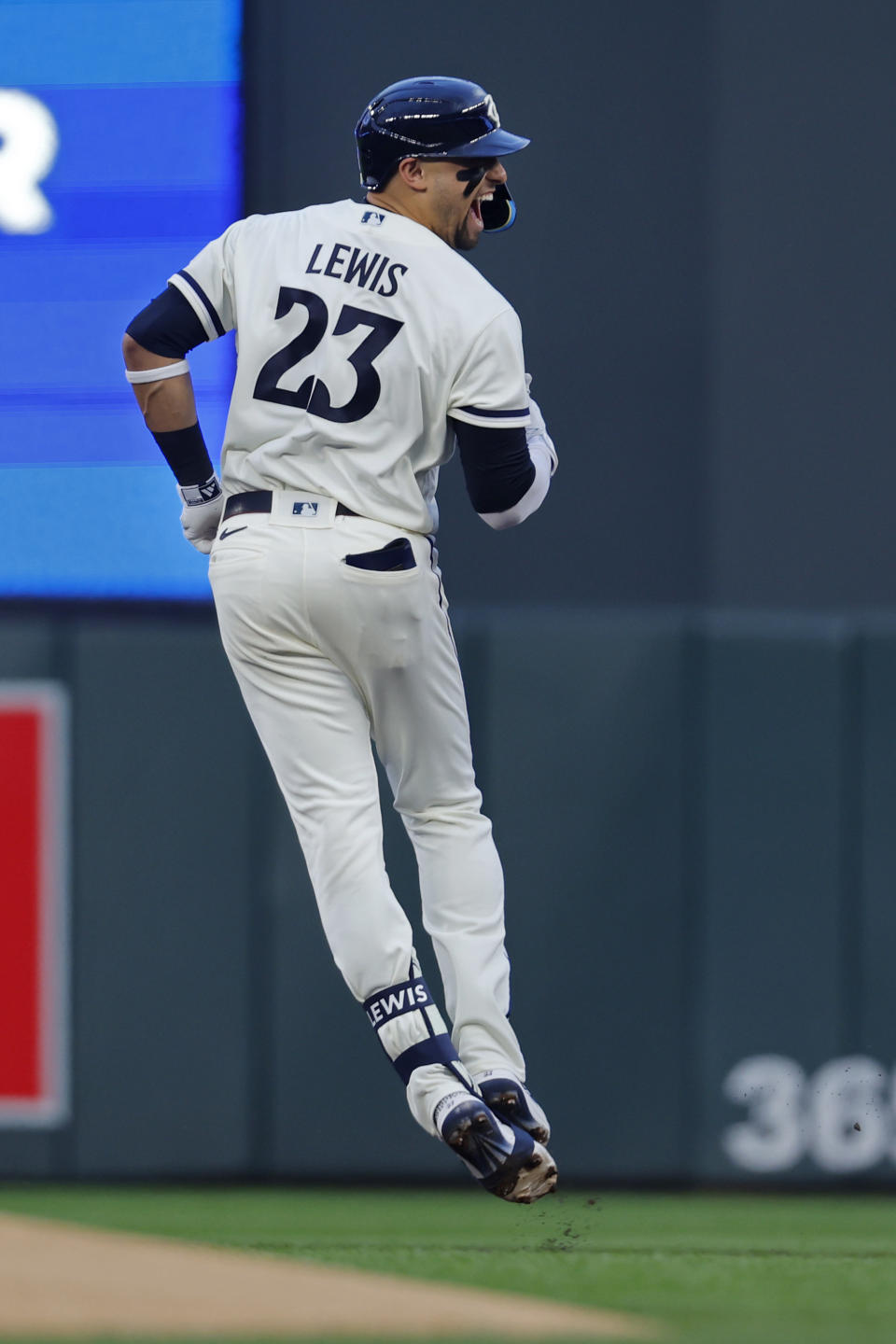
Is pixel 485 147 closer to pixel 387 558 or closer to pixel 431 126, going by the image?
pixel 431 126

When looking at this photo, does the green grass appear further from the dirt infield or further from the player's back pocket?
the player's back pocket

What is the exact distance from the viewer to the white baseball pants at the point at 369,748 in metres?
3.11

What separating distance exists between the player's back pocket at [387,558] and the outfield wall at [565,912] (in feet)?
4.71

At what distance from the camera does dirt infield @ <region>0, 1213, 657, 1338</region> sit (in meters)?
2.48

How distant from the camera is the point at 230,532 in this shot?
3.19 m

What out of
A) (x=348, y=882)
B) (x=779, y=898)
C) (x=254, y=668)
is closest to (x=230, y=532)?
(x=254, y=668)

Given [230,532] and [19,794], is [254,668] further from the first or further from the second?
[19,794]

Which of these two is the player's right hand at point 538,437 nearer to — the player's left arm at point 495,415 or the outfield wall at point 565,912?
the player's left arm at point 495,415

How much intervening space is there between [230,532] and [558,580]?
7.55 ft

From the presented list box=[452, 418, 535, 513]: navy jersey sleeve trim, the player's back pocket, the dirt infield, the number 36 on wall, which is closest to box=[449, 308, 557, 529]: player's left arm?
box=[452, 418, 535, 513]: navy jersey sleeve trim

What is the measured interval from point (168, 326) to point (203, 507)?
337mm

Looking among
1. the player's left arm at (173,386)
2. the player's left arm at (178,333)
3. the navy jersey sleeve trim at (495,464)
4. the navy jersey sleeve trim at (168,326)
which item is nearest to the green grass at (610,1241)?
the navy jersey sleeve trim at (495,464)

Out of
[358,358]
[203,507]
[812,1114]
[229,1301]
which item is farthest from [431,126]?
[812,1114]

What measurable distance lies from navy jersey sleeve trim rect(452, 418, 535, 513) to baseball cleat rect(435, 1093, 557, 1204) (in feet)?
3.07
